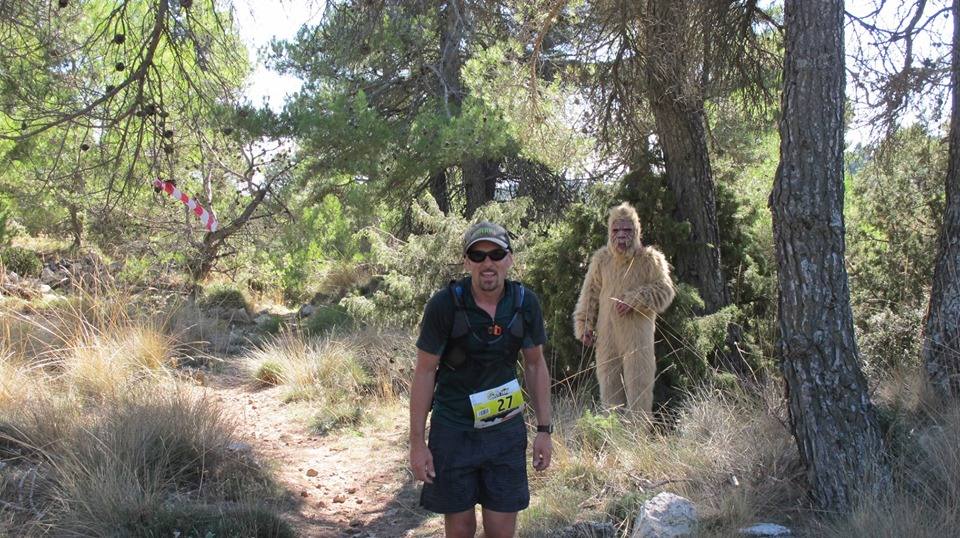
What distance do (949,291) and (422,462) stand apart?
4.56m

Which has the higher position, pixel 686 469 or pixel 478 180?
pixel 478 180

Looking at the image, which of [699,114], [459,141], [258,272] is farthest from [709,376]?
[258,272]

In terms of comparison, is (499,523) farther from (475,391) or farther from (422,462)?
(475,391)

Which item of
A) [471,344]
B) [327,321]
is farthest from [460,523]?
[327,321]

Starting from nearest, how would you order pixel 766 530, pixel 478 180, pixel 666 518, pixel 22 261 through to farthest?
pixel 766 530, pixel 666 518, pixel 478 180, pixel 22 261

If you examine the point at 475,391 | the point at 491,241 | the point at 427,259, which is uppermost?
the point at 491,241

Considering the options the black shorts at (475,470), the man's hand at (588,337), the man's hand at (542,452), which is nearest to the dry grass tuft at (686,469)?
the man's hand at (588,337)

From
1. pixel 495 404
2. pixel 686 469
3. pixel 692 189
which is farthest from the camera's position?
pixel 692 189

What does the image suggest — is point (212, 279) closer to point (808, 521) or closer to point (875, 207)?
point (875, 207)

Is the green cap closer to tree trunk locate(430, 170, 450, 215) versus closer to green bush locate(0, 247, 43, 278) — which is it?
tree trunk locate(430, 170, 450, 215)

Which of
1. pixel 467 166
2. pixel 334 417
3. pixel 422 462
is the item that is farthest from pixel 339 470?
pixel 467 166

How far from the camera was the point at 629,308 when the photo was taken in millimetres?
6375

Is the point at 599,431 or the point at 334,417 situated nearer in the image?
the point at 599,431

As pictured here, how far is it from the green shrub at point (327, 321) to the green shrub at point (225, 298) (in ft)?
9.80
